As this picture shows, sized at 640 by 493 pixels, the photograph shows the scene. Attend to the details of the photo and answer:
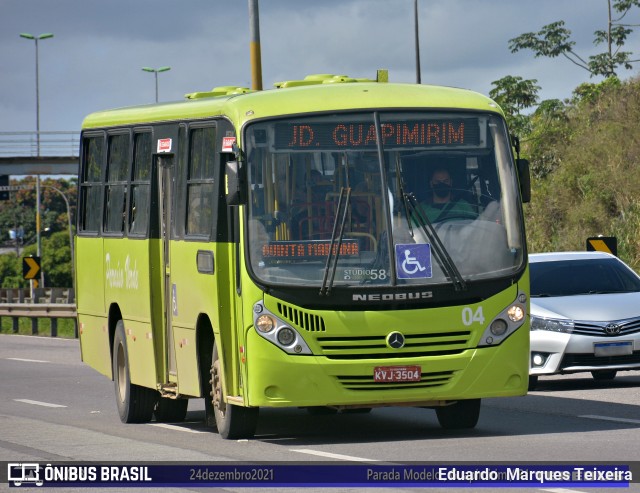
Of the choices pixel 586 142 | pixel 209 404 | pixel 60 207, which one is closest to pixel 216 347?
pixel 209 404

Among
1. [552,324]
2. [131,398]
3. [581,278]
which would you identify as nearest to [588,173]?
[581,278]

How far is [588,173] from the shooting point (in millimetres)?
41594

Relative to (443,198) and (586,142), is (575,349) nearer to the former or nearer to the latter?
(443,198)

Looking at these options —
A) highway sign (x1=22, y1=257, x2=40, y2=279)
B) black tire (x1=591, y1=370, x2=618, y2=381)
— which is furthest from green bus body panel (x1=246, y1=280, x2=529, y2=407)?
highway sign (x1=22, y1=257, x2=40, y2=279)

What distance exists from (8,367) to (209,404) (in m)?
13.8

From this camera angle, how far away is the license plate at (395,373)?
1254 cm

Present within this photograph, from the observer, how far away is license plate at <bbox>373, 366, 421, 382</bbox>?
494 inches

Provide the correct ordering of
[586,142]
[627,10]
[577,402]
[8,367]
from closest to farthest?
[577,402], [8,367], [586,142], [627,10]

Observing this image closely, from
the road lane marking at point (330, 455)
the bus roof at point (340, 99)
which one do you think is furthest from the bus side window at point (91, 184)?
the road lane marking at point (330, 455)

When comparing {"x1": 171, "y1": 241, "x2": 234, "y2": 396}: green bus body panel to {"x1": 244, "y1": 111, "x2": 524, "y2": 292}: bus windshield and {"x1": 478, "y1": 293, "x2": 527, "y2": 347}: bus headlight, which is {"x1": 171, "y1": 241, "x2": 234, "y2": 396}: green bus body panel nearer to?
{"x1": 244, "y1": 111, "x2": 524, "y2": 292}: bus windshield

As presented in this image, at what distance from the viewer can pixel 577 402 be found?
53.0 ft

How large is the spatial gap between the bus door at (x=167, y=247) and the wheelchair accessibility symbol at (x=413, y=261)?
2.84 m

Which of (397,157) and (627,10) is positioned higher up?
(627,10)

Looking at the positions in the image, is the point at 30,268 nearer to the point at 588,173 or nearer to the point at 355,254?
the point at 588,173
